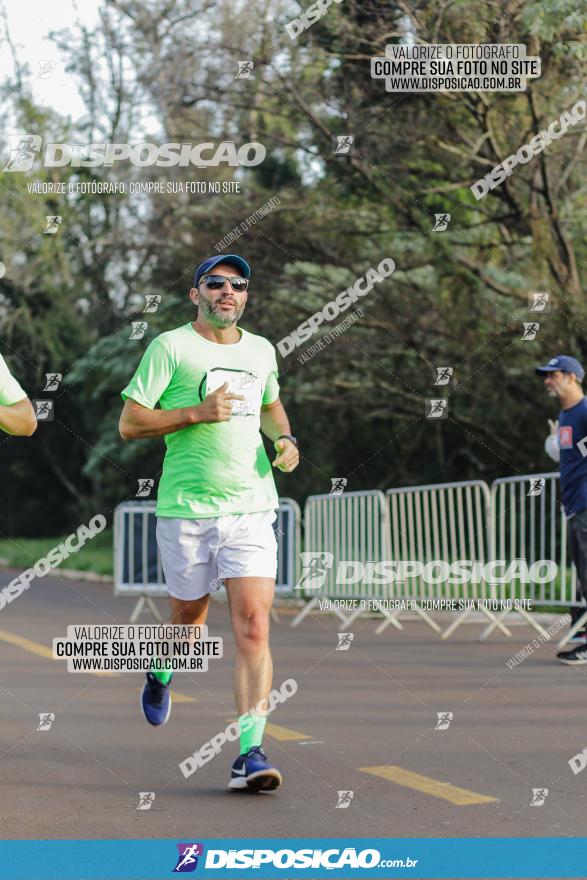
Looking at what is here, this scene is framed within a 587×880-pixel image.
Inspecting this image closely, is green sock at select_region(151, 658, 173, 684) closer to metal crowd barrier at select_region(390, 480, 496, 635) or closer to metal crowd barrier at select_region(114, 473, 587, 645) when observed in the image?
metal crowd barrier at select_region(114, 473, 587, 645)

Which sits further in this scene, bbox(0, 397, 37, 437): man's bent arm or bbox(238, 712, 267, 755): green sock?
bbox(238, 712, 267, 755): green sock

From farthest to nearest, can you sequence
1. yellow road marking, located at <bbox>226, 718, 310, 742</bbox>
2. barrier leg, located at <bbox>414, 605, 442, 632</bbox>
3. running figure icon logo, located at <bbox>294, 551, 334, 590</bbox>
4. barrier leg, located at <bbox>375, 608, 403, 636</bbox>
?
1. running figure icon logo, located at <bbox>294, 551, 334, 590</bbox>
2. barrier leg, located at <bbox>375, 608, 403, 636</bbox>
3. barrier leg, located at <bbox>414, 605, 442, 632</bbox>
4. yellow road marking, located at <bbox>226, 718, 310, 742</bbox>

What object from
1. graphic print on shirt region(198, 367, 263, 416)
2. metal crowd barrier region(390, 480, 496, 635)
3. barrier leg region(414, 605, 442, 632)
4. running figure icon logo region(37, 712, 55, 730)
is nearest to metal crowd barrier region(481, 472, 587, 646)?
metal crowd barrier region(390, 480, 496, 635)

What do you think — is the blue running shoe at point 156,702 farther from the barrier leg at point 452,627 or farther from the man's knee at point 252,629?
the barrier leg at point 452,627

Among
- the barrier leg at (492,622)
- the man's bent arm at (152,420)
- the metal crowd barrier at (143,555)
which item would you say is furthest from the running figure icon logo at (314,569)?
the man's bent arm at (152,420)

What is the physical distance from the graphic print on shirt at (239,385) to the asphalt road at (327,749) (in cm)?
158

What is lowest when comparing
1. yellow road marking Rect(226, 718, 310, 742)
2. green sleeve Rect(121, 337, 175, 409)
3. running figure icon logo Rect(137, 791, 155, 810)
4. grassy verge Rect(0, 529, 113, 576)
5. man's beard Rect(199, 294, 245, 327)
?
running figure icon logo Rect(137, 791, 155, 810)

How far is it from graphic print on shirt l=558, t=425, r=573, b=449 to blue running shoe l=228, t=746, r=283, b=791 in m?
5.00

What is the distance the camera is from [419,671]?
976 cm

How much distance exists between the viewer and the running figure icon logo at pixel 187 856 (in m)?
4.50

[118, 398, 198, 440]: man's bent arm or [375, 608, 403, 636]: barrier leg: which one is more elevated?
[118, 398, 198, 440]: man's bent arm

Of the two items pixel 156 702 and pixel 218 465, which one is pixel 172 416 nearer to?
pixel 218 465

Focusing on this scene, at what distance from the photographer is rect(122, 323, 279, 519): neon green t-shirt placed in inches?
233

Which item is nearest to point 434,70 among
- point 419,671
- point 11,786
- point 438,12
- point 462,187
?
point 438,12
